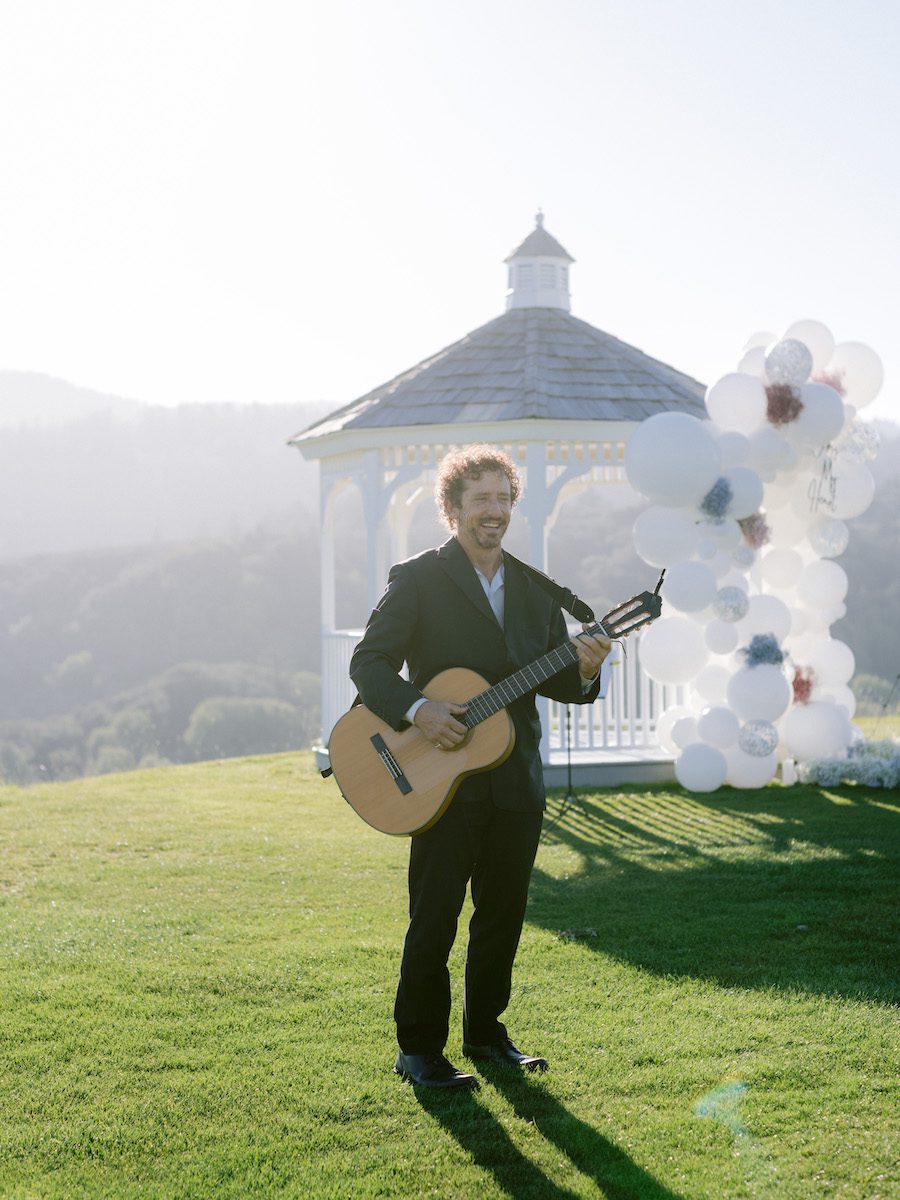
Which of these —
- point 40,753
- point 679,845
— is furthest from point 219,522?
point 679,845

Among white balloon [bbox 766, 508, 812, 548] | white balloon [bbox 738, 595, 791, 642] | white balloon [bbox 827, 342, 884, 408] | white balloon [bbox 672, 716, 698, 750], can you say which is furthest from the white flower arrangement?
white balloon [bbox 827, 342, 884, 408]

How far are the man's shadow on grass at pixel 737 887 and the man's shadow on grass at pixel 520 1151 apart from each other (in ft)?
4.60

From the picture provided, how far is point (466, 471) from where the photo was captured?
4059 millimetres

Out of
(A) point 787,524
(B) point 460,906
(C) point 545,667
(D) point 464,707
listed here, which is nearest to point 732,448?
(A) point 787,524

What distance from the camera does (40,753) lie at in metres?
37.0

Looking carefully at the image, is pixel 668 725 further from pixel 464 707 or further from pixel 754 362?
pixel 464 707

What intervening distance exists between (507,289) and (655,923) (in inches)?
328

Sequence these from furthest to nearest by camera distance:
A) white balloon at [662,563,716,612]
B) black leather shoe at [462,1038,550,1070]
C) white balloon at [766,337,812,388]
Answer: white balloon at [766,337,812,388] < white balloon at [662,563,716,612] < black leather shoe at [462,1038,550,1070]

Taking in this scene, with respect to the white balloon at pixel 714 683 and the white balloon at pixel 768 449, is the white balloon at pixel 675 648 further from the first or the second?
the white balloon at pixel 768 449

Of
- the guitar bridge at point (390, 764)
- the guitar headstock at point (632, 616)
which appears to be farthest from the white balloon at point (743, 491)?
the guitar bridge at point (390, 764)

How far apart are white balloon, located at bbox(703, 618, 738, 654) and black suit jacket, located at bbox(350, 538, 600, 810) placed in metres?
5.53

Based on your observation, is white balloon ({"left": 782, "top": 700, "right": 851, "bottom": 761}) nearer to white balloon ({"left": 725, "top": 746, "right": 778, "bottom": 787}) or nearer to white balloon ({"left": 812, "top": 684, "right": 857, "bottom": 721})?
white balloon ({"left": 812, "top": 684, "right": 857, "bottom": 721})

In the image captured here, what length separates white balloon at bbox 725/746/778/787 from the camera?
9750 mm

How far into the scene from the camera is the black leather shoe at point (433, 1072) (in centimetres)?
394
